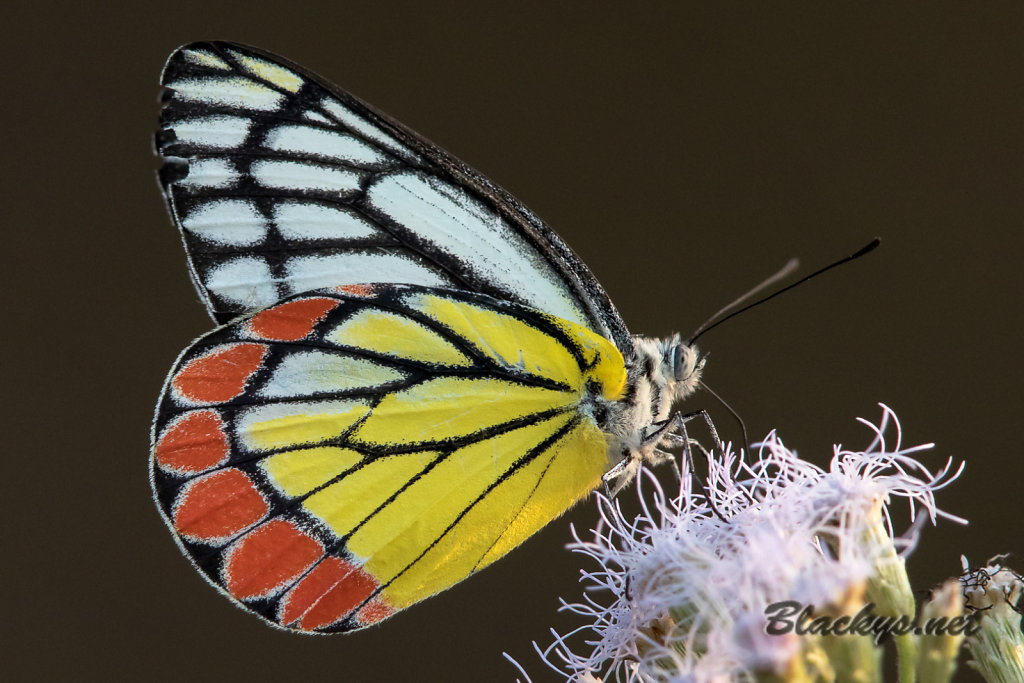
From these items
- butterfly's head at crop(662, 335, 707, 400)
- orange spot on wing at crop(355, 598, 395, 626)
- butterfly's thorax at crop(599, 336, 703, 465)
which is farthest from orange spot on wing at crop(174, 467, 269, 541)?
butterfly's head at crop(662, 335, 707, 400)

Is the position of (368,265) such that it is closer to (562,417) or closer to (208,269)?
(208,269)

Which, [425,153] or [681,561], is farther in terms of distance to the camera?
[425,153]

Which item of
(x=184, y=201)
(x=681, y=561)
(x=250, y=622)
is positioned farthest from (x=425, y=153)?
(x=250, y=622)

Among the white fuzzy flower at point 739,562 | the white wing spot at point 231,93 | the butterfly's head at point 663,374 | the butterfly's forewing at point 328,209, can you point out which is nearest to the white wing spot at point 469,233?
the butterfly's forewing at point 328,209

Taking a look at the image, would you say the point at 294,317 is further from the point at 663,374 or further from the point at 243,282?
the point at 663,374

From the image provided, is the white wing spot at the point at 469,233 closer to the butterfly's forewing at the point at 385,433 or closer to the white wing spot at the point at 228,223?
the butterfly's forewing at the point at 385,433
